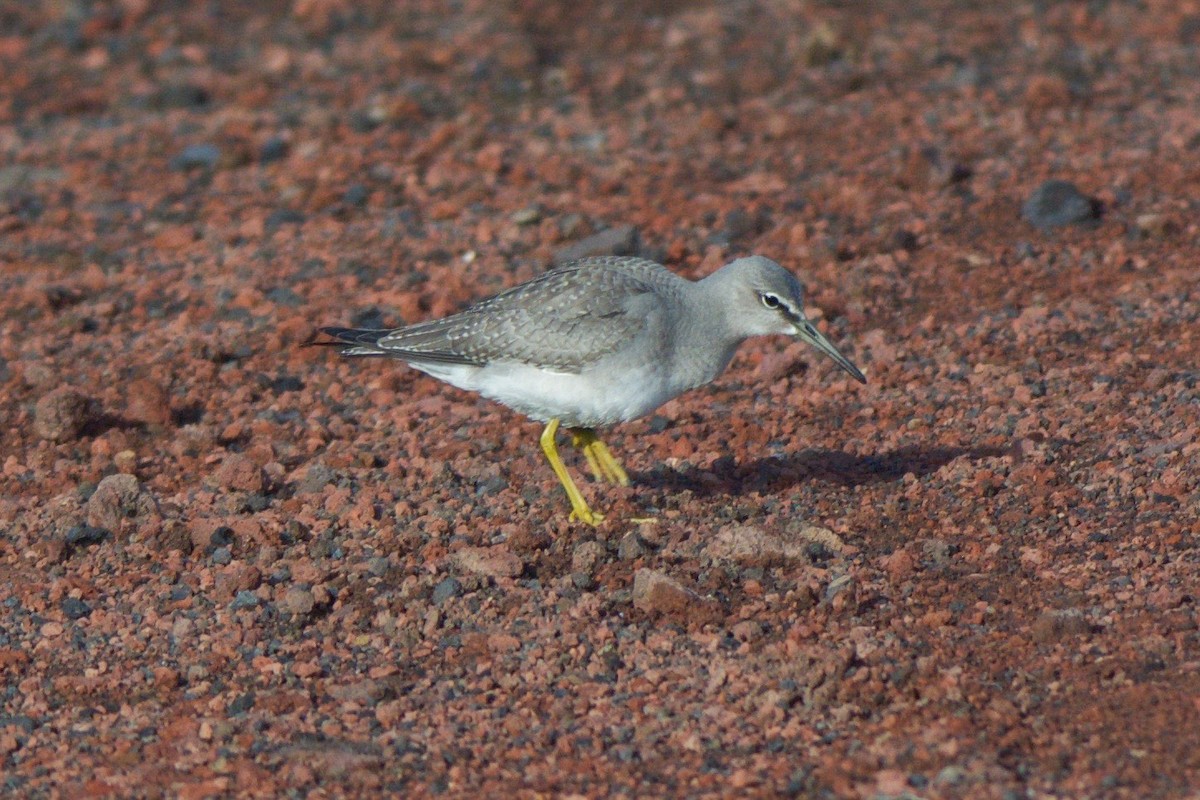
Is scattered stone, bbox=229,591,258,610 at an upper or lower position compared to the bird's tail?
lower

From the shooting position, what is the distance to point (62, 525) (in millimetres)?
8250

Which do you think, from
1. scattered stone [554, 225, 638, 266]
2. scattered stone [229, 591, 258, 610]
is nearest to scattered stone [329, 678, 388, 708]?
scattered stone [229, 591, 258, 610]

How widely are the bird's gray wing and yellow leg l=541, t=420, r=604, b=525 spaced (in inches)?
14.9

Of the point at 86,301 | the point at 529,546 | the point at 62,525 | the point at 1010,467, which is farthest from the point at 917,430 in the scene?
the point at 86,301

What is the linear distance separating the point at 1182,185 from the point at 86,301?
762 cm

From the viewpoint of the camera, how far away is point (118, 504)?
27.1 ft

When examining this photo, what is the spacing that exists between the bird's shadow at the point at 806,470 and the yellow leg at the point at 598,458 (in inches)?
6.4

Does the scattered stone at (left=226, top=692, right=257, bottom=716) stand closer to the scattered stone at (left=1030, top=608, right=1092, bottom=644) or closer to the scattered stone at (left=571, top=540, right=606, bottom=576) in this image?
the scattered stone at (left=571, top=540, right=606, bottom=576)

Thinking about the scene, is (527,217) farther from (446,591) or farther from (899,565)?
(899,565)

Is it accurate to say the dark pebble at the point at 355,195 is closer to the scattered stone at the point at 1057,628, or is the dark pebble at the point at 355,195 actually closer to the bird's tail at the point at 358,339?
the bird's tail at the point at 358,339

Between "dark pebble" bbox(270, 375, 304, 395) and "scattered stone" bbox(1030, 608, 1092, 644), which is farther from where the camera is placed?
"dark pebble" bbox(270, 375, 304, 395)

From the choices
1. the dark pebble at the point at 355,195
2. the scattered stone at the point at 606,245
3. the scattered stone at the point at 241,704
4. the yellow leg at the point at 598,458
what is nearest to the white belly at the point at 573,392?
the yellow leg at the point at 598,458

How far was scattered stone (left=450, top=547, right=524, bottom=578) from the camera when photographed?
25.0 ft

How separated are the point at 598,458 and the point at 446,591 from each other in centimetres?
153
